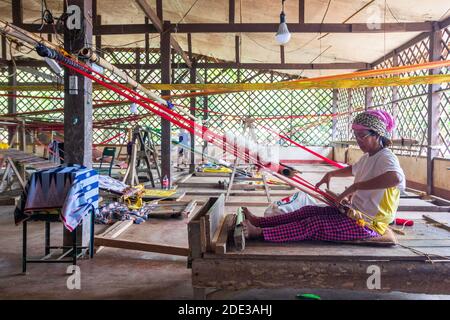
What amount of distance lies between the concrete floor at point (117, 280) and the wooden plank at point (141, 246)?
5cm

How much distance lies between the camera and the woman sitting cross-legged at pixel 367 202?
1.65 meters

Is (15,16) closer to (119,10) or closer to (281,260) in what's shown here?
(119,10)

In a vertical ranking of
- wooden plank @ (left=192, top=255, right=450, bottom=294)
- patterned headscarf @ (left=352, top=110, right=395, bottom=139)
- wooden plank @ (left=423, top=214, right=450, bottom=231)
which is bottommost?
wooden plank @ (left=192, top=255, right=450, bottom=294)

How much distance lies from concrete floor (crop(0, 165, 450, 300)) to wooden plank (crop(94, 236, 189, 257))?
0.16ft

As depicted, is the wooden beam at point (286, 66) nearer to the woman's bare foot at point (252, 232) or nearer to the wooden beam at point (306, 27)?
the wooden beam at point (306, 27)

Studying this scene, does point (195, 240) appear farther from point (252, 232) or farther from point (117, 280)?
point (117, 280)

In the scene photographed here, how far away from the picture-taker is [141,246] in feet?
7.50

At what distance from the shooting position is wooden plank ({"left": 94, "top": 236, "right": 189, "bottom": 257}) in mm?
2229

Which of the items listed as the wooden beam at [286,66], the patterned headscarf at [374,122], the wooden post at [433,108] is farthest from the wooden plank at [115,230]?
the wooden beam at [286,66]

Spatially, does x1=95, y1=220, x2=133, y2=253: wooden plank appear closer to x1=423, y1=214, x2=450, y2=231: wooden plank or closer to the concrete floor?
the concrete floor

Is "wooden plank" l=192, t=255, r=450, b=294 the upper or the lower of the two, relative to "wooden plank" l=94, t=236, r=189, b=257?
upper

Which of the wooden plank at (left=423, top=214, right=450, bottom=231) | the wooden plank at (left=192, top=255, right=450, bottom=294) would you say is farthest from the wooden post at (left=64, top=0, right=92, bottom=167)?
the wooden plank at (left=423, top=214, right=450, bottom=231)

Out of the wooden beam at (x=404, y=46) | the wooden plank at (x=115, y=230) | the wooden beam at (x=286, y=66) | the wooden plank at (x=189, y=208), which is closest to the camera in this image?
the wooden plank at (x=115, y=230)

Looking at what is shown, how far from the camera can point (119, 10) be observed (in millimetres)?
5973
